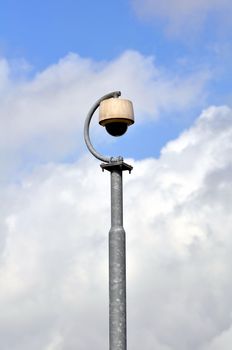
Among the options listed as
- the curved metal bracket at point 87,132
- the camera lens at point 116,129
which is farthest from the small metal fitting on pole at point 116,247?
the camera lens at point 116,129

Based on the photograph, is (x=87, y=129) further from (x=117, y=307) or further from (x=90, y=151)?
(x=117, y=307)

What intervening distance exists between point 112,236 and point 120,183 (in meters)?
0.87

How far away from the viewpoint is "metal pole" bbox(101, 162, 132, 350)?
14.1m

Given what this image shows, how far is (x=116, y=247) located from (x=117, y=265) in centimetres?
27

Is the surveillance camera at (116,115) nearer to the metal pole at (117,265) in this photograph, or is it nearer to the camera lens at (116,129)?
the camera lens at (116,129)

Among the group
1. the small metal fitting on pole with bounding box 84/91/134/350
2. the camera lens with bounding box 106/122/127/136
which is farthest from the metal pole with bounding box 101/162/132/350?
the camera lens with bounding box 106/122/127/136

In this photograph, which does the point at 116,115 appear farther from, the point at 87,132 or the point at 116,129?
the point at 87,132

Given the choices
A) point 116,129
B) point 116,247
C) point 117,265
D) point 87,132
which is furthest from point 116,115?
point 117,265

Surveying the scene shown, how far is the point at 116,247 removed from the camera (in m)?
14.5

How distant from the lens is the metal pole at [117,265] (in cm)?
1413

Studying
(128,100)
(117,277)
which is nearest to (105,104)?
(128,100)

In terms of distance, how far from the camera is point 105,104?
15.0 meters

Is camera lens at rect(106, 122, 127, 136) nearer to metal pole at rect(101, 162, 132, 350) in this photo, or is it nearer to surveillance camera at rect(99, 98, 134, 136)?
surveillance camera at rect(99, 98, 134, 136)

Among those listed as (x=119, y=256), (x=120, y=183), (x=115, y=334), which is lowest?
(x=115, y=334)
